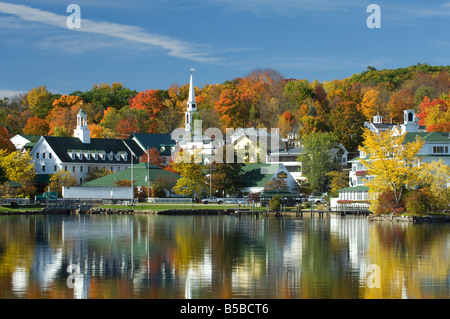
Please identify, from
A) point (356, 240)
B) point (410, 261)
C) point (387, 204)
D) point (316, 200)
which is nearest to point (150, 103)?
point (316, 200)

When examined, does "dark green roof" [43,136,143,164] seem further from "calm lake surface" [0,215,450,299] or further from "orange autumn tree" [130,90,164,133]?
"calm lake surface" [0,215,450,299]

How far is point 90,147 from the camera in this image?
451ft

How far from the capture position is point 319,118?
469ft

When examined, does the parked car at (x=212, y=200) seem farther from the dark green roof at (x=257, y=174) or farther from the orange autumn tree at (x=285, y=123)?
the orange autumn tree at (x=285, y=123)

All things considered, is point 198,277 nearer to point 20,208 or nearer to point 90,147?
point 20,208

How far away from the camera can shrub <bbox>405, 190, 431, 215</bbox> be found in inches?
2970

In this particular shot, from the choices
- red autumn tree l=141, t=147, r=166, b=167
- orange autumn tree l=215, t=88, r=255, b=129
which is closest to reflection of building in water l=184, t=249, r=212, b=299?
red autumn tree l=141, t=147, r=166, b=167

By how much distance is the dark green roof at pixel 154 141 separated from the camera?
148 meters

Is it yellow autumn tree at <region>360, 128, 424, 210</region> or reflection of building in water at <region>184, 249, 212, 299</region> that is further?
yellow autumn tree at <region>360, 128, 424, 210</region>

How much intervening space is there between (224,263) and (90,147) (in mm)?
102681

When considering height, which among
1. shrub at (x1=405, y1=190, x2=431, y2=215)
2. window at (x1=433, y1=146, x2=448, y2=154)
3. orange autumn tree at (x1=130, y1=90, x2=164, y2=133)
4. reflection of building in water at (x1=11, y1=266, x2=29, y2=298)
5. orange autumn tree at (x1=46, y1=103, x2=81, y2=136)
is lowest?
reflection of building in water at (x1=11, y1=266, x2=29, y2=298)

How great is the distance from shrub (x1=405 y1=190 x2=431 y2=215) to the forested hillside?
169ft
